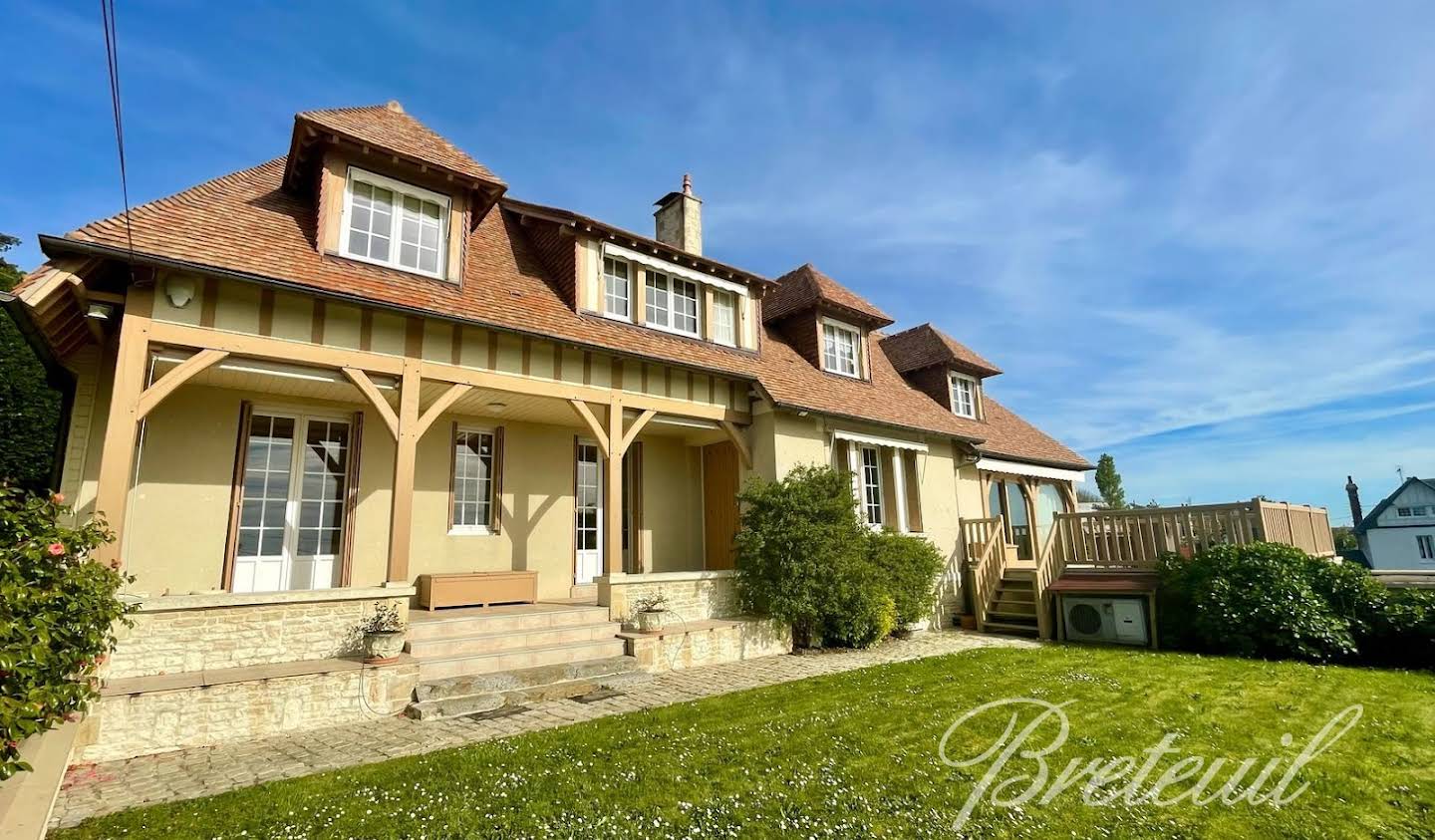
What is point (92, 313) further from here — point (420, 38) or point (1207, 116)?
point (1207, 116)

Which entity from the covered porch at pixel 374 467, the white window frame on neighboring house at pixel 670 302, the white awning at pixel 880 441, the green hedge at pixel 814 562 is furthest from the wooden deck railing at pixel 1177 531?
the white window frame on neighboring house at pixel 670 302

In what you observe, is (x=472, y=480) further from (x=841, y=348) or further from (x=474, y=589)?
(x=841, y=348)

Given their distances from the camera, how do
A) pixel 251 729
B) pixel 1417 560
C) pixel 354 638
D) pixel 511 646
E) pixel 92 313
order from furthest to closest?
pixel 1417 560 → pixel 511 646 → pixel 354 638 → pixel 92 313 → pixel 251 729

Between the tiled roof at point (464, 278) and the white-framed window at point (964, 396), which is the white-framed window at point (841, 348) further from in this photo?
the white-framed window at point (964, 396)

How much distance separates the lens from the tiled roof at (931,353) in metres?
17.6

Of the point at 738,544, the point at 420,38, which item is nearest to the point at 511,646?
the point at 738,544

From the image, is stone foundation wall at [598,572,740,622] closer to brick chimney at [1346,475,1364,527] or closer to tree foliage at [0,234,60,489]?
tree foliage at [0,234,60,489]

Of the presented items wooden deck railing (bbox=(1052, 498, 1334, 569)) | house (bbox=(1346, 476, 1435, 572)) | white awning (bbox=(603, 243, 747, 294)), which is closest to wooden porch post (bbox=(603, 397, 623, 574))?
white awning (bbox=(603, 243, 747, 294))

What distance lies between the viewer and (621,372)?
10320 mm

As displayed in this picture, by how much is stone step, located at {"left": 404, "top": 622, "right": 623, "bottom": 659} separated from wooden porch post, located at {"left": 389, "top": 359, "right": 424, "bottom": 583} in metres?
0.84

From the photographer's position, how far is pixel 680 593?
1009 cm

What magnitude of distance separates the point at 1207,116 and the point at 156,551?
15.4 metres

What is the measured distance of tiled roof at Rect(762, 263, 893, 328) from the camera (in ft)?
48.2

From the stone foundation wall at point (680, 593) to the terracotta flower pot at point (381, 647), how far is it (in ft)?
10.1
